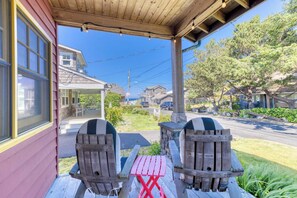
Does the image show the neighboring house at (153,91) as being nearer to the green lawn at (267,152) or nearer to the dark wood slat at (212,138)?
the green lawn at (267,152)

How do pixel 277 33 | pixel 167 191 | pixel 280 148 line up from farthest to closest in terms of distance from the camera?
pixel 277 33, pixel 280 148, pixel 167 191

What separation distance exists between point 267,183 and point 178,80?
87.4 inches

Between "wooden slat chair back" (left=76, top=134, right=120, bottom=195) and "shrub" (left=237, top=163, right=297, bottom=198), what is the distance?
1.81 meters

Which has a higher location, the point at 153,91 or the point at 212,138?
the point at 153,91

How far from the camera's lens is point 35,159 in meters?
1.85

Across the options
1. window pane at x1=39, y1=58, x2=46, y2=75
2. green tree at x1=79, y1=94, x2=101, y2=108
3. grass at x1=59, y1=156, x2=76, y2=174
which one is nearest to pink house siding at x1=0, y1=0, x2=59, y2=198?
window pane at x1=39, y1=58, x2=46, y2=75

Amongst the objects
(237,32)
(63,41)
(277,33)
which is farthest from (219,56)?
(63,41)

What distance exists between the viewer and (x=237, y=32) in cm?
1302

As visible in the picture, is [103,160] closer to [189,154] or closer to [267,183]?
[189,154]

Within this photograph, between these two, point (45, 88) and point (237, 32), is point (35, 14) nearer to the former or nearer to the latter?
point (45, 88)

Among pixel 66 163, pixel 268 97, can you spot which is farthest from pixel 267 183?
pixel 268 97

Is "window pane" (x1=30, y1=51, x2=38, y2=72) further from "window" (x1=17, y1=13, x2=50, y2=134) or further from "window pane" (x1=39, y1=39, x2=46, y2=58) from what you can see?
"window pane" (x1=39, y1=39, x2=46, y2=58)

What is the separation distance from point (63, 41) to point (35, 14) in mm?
10506

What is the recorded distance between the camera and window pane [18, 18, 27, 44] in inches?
64.5
